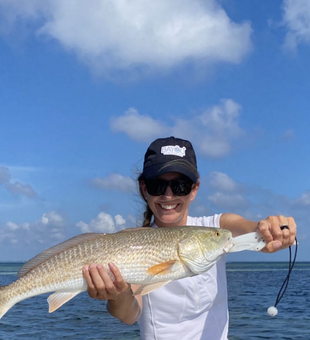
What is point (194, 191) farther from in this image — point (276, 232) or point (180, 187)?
point (276, 232)

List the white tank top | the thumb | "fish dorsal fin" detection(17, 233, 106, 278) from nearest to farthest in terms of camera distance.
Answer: the thumb, "fish dorsal fin" detection(17, 233, 106, 278), the white tank top

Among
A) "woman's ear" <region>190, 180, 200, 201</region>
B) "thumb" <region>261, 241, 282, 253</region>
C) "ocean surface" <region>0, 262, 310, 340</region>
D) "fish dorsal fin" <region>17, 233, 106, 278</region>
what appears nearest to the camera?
"thumb" <region>261, 241, 282, 253</region>

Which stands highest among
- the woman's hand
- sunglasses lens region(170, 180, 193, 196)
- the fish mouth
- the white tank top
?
sunglasses lens region(170, 180, 193, 196)

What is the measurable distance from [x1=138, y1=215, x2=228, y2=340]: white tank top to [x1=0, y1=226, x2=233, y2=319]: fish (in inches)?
12.2

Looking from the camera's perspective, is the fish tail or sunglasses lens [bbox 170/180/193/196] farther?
sunglasses lens [bbox 170/180/193/196]

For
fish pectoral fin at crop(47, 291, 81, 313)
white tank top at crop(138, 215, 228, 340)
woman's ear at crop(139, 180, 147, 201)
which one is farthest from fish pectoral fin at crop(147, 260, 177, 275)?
woman's ear at crop(139, 180, 147, 201)

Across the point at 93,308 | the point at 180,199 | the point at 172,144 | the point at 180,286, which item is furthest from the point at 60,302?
the point at 93,308

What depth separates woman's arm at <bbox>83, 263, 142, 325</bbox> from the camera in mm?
4031

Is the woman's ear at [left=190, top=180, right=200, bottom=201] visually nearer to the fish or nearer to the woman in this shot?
the woman

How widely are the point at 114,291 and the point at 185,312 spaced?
0.73m

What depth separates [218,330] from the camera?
4.44m

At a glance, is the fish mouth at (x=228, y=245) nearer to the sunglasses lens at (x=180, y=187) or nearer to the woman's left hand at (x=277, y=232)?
the woman's left hand at (x=277, y=232)

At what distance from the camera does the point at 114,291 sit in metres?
4.13

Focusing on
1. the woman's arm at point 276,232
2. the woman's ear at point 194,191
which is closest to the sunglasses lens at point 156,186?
the woman's ear at point 194,191
